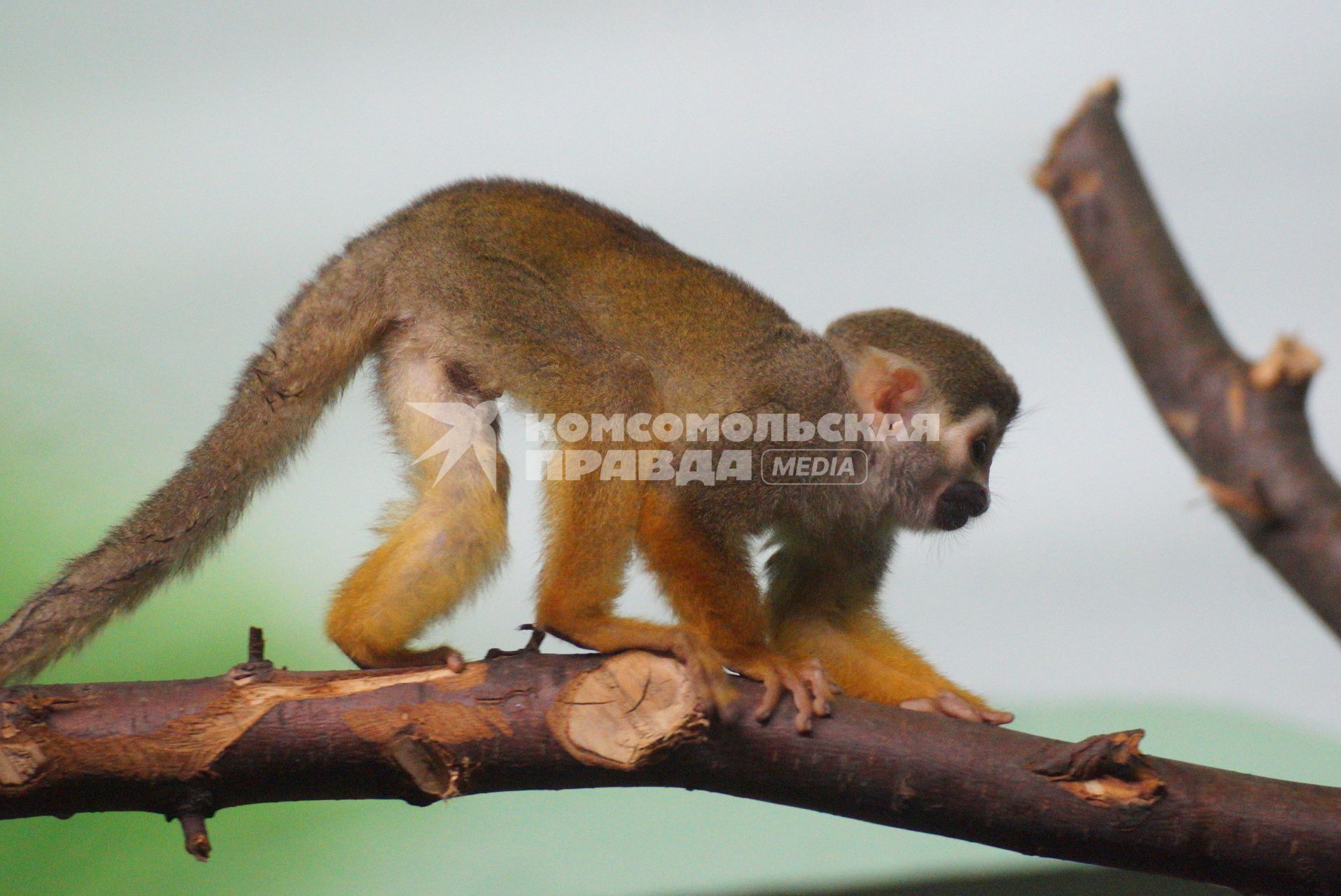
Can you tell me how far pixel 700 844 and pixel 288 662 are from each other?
69.7 inches

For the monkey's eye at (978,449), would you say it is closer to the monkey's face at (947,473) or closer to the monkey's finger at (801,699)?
the monkey's face at (947,473)

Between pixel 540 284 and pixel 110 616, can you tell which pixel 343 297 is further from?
pixel 110 616

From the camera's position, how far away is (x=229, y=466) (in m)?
2.76

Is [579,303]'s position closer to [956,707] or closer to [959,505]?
[959,505]

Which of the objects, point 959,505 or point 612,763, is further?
point 959,505

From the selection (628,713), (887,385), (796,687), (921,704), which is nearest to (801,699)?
(796,687)

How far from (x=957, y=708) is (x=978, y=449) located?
73 cm

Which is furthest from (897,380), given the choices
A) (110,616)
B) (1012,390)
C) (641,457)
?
(110,616)

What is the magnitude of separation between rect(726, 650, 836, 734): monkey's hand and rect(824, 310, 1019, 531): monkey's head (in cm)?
76

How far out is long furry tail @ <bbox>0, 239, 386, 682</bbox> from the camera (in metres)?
2.46

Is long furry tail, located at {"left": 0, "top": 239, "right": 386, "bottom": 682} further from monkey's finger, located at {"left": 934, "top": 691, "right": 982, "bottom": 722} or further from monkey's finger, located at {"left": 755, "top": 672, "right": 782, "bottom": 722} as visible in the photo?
monkey's finger, located at {"left": 934, "top": 691, "right": 982, "bottom": 722}

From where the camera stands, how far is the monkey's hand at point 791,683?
232 centimetres

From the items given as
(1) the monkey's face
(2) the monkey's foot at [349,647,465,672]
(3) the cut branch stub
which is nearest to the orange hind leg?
(2) the monkey's foot at [349,647,465,672]

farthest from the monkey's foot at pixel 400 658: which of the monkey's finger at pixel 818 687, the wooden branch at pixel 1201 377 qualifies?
the wooden branch at pixel 1201 377
